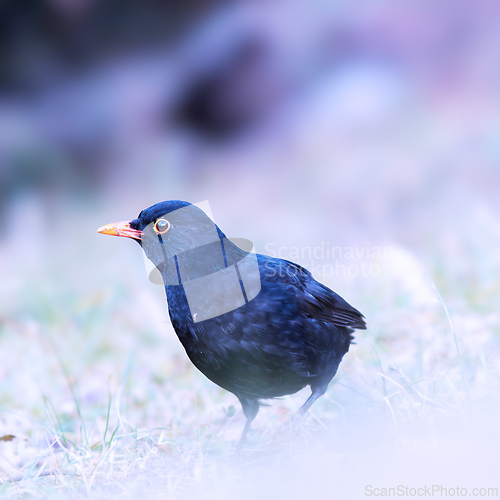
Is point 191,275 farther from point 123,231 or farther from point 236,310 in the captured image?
point 123,231

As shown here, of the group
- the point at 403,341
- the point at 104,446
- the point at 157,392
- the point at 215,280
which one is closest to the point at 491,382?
the point at 403,341

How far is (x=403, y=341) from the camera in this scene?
4.29m

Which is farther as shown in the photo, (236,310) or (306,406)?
(306,406)

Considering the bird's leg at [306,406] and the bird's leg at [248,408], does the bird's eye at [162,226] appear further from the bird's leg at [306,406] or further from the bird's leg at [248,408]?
the bird's leg at [306,406]

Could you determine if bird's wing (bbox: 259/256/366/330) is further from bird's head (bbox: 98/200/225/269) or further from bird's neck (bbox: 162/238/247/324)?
bird's head (bbox: 98/200/225/269)

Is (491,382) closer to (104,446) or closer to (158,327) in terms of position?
(104,446)

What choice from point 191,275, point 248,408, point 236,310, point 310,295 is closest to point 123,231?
point 191,275

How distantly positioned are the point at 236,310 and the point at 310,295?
2.03 ft

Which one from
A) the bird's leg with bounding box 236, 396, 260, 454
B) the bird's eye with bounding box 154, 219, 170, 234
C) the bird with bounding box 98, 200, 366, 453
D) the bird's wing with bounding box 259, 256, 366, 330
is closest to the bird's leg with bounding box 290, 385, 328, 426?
the bird with bounding box 98, 200, 366, 453

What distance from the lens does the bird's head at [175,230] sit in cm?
272

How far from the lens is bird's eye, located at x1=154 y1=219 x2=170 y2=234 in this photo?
272 cm

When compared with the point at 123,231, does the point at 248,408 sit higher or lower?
lower

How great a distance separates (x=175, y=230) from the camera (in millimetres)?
2725

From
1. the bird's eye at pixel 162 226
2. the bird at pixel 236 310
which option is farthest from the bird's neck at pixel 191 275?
the bird's eye at pixel 162 226
